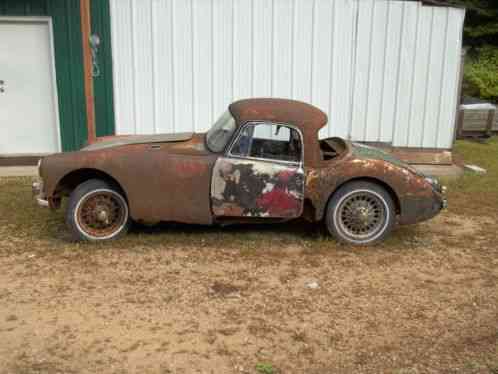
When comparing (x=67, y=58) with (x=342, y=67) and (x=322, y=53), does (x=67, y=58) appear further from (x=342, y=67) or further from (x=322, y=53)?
(x=342, y=67)

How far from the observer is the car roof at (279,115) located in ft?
19.8

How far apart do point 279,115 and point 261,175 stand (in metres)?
0.69

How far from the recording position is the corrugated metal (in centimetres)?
969

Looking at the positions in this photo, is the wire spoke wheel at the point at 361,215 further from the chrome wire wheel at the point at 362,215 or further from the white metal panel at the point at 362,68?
the white metal panel at the point at 362,68

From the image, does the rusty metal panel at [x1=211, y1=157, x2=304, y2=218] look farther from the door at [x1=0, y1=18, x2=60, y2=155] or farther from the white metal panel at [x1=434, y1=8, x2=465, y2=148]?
the white metal panel at [x1=434, y1=8, x2=465, y2=148]

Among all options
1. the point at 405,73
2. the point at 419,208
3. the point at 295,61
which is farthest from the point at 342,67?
the point at 419,208

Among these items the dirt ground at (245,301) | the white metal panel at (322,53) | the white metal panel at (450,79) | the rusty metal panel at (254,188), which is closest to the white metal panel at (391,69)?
the white metal panel at (450,79)

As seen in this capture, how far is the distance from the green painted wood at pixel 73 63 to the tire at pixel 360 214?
16.7 ft

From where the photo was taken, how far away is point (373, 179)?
6.12 metres

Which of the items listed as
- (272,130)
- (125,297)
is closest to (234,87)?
(272,130)

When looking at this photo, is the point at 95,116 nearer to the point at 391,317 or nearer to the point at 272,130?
the point at 272,130

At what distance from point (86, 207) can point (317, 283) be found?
8.29 feet

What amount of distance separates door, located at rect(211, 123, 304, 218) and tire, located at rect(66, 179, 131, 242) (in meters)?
1.02

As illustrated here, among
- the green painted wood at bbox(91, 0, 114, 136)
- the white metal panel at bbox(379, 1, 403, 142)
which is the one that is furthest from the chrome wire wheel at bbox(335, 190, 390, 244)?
the green painted wood at bbox(91, 0, 114, 136)
